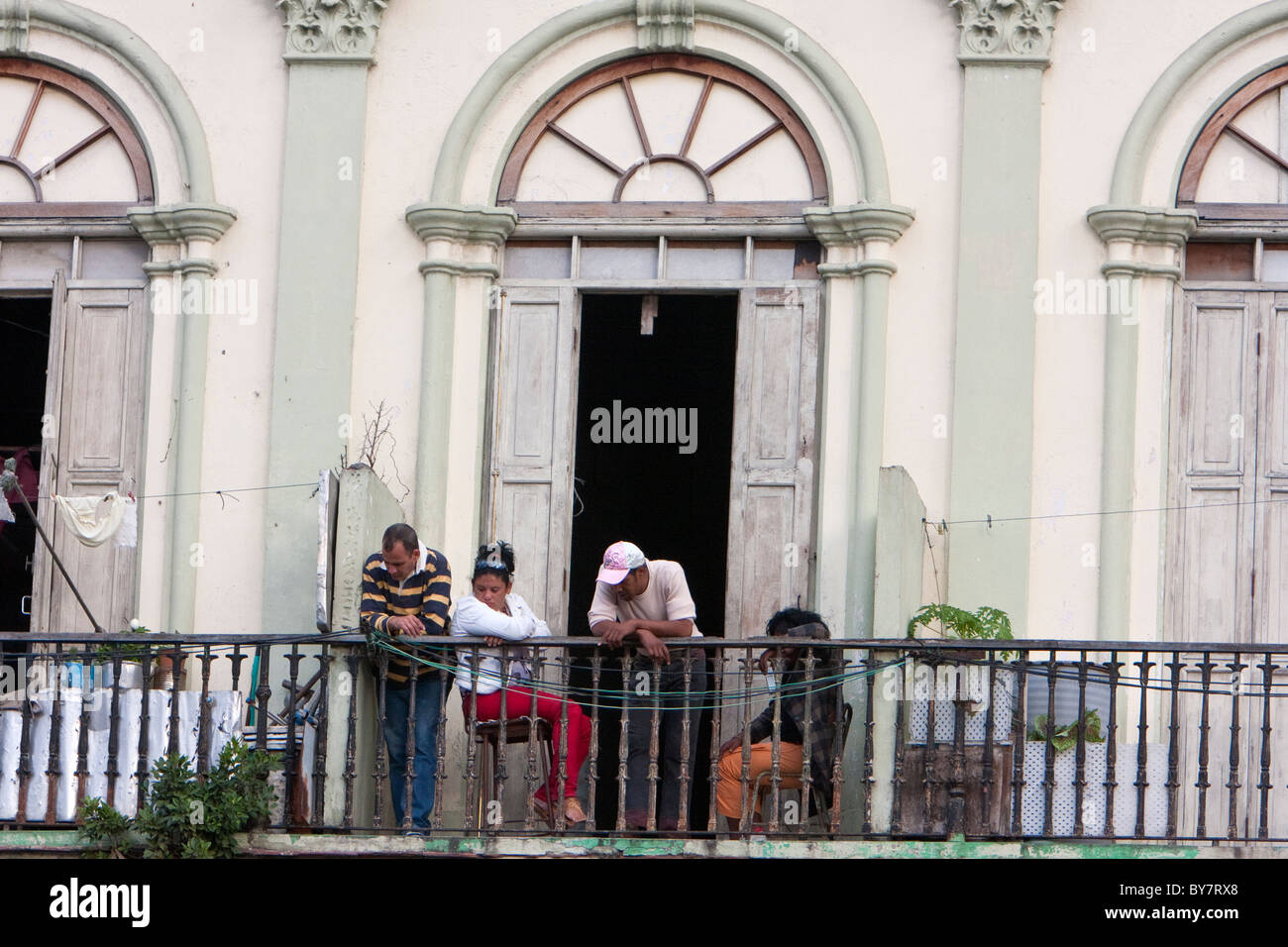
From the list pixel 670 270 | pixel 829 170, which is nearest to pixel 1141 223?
pixel 829 170

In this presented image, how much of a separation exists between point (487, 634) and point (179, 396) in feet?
9.09

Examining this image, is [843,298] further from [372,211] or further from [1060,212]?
[372,211]

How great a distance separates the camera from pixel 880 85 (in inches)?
496

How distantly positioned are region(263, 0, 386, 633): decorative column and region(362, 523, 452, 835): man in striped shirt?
1291 millimetres

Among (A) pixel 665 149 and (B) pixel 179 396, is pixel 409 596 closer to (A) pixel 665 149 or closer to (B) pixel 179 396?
(B) pixel 179 396

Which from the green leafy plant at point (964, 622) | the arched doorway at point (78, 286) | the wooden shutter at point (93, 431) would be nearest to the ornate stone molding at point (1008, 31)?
the green leafy plant at point (964, 622)

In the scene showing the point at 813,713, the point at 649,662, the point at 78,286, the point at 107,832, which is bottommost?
the point at 107,832

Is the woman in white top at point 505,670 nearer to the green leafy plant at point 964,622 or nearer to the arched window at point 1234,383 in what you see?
the green leafy plant at point 964,622

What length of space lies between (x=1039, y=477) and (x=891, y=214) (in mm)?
1670

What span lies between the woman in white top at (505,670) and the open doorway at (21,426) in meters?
3.24

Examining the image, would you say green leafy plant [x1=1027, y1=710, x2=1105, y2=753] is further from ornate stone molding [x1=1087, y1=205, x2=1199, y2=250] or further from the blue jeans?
the blue jeans

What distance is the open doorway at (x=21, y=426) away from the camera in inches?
535

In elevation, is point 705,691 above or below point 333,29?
below

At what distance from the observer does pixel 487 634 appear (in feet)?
36.9
